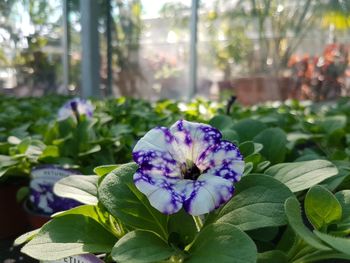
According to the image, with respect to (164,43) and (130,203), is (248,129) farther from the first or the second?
(164,43)

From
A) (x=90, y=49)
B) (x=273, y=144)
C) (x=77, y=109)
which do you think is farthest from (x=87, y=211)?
(x=90, y=49)

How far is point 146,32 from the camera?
4.85 m

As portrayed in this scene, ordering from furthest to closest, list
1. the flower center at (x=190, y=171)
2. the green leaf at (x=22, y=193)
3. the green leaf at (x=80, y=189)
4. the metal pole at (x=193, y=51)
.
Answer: the metal pole at (x=193, y=51), the green leaf at (x=22, y=193), the green leaf at (x=80, y=189), the flower center at (x=190, y=171)

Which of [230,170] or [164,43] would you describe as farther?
[164,43]

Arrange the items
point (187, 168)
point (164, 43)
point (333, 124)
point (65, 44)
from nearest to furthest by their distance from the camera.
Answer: point (187, 168) < point (333, 124) < point (65, 44) < point (164, 43)

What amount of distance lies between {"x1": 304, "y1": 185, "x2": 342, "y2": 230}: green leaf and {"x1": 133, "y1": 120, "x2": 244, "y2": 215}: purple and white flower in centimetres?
9

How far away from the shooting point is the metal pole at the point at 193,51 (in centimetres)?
468

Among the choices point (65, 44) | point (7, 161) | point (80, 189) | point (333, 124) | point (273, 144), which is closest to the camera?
point (80, 189)

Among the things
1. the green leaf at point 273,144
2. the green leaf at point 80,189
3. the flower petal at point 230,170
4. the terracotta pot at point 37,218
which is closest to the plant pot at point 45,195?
the terracotta pot at point 37,218

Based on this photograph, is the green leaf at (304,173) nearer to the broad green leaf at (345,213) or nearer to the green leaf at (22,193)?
the broad green leaf at (345,213)

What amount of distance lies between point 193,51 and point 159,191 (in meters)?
4.39

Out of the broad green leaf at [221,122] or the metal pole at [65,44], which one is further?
the metal pole at [65,44]

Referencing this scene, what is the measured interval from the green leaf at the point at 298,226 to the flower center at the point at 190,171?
4.4 inches

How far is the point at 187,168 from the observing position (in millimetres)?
→ 513
